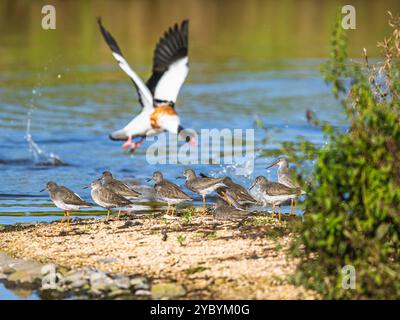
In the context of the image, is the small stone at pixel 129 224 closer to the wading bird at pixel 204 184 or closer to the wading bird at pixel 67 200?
the wading bird at pixel 67 200

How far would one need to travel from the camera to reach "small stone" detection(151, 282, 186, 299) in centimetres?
900

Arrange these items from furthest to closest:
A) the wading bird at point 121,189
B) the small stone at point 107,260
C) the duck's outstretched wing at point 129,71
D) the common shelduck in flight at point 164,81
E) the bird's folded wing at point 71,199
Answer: the common shelduck in flight at point 164,81 < the duck's outstretched wing at point 129,71 < the wading bird at point 121,189 < the bird's folded wing at point 71,199 < the small stone at point 107,260

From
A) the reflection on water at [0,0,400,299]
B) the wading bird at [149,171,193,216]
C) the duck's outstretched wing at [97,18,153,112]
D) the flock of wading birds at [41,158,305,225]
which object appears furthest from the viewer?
the reflection on water at [0,0,400,299]

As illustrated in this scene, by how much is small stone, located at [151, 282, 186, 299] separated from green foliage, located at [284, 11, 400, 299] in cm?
109

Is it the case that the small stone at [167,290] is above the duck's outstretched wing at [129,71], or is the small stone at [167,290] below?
below

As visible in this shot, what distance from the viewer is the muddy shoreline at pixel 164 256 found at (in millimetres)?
9117

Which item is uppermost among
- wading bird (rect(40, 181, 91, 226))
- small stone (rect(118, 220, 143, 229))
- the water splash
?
the water splash

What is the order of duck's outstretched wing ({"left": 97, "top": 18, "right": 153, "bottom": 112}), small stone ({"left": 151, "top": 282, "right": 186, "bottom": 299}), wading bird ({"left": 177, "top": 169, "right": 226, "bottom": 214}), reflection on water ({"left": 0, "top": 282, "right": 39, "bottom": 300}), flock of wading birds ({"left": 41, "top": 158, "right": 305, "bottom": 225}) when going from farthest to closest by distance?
duck's outstretched wing ({"left": 97, "top": 18, "right": 153, "bottom": 112}) → wading bird ({"left": 177, "top": 169, "right": 226, "bottom": 214}) → flock of wading birds ({"left": 41, "top": 158, "right": 305, "bottom": 225}) → reflection on water ({"left": 0, "top": 282, "right": 39, "bottom": 300}) → small stone ({"left": 151, "top": 282, "right": 186, "bottom": 299})

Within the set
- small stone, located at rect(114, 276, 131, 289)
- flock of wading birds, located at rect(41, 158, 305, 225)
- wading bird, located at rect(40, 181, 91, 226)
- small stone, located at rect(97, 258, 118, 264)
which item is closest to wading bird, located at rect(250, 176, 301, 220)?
flock of wading birds, located at rect(41, 158, 305, 225)

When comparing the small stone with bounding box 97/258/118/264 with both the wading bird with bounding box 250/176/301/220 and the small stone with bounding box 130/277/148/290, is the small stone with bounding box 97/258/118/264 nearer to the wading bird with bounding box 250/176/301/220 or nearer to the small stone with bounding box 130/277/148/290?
the small stone with bounding box 130/277/148/290

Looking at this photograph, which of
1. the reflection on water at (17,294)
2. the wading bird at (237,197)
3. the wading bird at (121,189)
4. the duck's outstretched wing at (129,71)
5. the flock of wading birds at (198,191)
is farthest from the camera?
the duck's outstretched wing at (129,71)

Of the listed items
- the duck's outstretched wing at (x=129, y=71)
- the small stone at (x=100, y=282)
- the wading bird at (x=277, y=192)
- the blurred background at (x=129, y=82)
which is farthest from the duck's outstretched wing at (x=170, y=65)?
the small stone at (x=100, y=282)

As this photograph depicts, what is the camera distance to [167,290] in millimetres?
9086

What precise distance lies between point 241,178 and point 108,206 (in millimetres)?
4632
